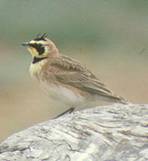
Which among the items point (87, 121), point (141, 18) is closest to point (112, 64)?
point (141, 18)

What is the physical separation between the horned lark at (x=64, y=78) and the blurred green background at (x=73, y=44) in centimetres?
298

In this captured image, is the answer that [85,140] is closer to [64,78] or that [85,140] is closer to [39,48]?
[64,78]

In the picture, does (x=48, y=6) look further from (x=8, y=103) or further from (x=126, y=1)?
(x=8, y=103)

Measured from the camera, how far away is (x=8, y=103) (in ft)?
55.3

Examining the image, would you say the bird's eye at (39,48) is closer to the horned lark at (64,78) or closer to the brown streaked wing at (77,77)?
the horned lark at (64,78)

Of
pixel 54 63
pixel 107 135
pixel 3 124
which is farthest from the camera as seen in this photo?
pixel 3 124

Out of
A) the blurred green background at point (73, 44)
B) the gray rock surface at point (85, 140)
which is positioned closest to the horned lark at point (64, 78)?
the gray rock surface at point (85, 140)

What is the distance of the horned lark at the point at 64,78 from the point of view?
10961 mm

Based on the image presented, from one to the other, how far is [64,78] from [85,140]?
3338 mm

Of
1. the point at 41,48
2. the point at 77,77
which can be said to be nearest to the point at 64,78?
the point at 77,77

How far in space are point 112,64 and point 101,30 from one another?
2.44 metres

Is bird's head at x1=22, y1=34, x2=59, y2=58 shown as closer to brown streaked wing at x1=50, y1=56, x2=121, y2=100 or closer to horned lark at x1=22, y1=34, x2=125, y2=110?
horned lark at x1=22, y1=34, x2=125, y2=110

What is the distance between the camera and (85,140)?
25.9 feet

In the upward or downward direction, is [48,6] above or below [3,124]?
above
